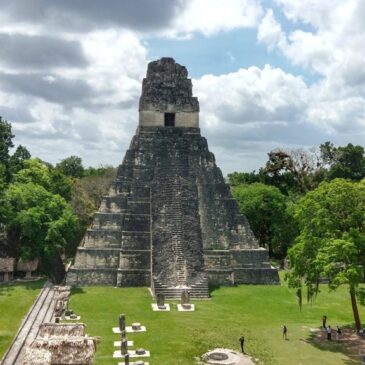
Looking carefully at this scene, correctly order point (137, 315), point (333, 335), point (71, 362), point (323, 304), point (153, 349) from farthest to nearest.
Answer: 1. point (323, 304)
2. point (137, 315)
3. point (333, 335)
4. point (153, 349)
5. point (71, 362)

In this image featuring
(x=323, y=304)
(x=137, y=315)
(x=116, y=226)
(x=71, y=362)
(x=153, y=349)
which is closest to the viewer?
(x=71, y=362)

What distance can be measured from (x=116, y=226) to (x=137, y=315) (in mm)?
9781

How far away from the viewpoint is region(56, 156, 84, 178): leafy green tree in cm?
7225

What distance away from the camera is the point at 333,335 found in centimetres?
2373

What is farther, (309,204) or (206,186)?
(206,186)

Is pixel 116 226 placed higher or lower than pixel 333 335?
higher

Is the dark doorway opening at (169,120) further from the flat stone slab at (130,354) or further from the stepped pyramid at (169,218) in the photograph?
the flat stone slab at (130,354)

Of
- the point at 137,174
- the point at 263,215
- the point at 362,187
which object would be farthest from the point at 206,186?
the point at 362,187

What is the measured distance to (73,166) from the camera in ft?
240

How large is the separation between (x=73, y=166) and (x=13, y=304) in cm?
4587

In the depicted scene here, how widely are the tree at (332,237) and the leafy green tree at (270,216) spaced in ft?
71.1

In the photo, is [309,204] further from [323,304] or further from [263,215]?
[263,215]

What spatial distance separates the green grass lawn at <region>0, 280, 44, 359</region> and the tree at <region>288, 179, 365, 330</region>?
13039mm

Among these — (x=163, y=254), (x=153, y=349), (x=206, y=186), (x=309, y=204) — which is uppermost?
(x=206, y=186)
